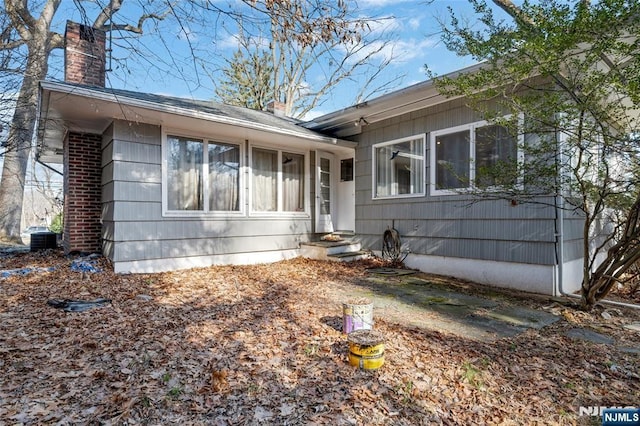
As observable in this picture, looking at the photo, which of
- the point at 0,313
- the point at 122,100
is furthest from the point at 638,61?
the point at 0,313

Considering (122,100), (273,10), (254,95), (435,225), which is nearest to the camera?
(273,10)

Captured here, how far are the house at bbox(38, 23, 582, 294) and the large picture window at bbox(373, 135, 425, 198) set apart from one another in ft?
0.08

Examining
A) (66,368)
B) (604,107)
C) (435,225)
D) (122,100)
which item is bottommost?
(66,368)

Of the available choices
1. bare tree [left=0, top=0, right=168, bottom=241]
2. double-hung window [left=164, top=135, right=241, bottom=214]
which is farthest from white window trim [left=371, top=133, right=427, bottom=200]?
bare tree [left=0, top=0, right=168, bottom=241]

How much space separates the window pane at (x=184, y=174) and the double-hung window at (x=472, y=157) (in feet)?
14.7

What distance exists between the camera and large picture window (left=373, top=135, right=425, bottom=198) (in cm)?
681

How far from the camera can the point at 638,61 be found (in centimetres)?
300

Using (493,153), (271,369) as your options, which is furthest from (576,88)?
(271,369)

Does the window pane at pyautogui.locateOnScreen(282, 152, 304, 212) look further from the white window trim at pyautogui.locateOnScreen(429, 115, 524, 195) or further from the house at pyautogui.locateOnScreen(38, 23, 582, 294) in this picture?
the white window trim at pyautogui.locateOnScreen(429, 115, 524, 195)

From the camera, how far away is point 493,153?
5695mm

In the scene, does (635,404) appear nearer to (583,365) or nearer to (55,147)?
(583,365)

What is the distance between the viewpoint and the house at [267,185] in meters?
5.45

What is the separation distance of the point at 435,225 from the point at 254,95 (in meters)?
12.8

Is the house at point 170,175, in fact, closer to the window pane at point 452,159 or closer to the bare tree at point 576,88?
the window pane at point 452,159
